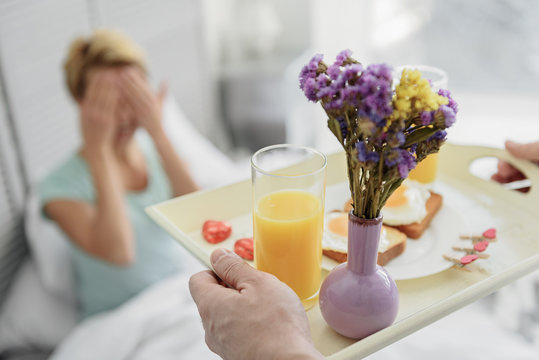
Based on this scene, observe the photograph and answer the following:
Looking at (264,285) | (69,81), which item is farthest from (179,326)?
(69,81)

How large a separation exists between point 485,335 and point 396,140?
0.90 m

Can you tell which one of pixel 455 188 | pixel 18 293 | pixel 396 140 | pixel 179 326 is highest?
pixel 396 140

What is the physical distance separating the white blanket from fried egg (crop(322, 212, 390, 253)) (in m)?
0.49

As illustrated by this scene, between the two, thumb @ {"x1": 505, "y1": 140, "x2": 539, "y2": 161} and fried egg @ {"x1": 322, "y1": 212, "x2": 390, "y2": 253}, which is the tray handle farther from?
fried egg @ {"x1": 322, "y1": 212, "x2": 390, "y2": 253}

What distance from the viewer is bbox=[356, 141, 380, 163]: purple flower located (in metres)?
0.57

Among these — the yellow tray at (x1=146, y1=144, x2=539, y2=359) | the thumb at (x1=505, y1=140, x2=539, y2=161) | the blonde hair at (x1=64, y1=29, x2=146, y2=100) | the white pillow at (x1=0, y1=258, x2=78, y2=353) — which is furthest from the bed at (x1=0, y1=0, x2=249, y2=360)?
the thumb at (x1=505, y1=140, x2=539, y2=161)

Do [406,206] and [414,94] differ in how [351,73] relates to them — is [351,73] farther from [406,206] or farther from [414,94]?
[406,206]

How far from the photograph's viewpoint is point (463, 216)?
38.4 inches

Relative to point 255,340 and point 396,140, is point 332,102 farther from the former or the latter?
point 255,340

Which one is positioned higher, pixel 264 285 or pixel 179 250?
pixel 264 285

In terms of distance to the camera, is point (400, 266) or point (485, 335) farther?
point (485, 335)

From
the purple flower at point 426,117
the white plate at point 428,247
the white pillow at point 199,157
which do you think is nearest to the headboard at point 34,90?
the white pillow at point 199,157

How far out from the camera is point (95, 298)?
1.73 m

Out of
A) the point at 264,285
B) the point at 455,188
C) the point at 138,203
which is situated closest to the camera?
the point at 264,285
